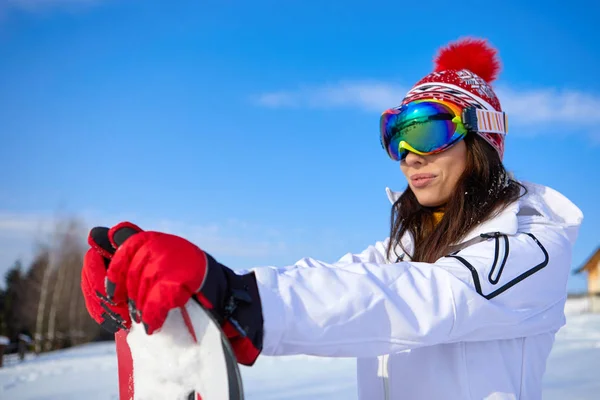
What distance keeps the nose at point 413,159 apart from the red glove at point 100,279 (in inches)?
47.5

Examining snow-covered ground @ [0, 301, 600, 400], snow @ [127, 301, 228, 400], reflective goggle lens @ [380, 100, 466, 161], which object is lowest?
snow-covered ground @ [0, 301, 600, 400]

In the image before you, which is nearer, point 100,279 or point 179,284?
point 179,284

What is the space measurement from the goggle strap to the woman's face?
0.27 feet

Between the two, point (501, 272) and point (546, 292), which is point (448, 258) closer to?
point (501, 272)

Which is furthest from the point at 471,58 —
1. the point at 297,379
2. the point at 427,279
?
the point at 297,379

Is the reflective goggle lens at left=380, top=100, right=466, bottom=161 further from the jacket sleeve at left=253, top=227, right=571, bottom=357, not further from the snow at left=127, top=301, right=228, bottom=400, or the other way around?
the snow at left=127, top=301, right=228, bottom=400

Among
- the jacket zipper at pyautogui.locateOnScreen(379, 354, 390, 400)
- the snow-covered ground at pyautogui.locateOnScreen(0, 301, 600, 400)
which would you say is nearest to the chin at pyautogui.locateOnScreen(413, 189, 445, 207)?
the jacket zipper at pyautogui.locateOnScreen(379, 354, 390, 400)

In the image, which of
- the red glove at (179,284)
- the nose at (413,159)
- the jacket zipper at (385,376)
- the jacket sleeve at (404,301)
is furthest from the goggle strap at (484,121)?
the red glove at (179,284)

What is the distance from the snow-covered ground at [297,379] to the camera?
172 inches

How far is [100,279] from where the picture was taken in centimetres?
143

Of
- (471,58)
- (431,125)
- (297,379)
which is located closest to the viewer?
(431,125)

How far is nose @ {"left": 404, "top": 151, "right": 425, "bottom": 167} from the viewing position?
2088 millimetres

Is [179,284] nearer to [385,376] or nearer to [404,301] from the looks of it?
[404,301]

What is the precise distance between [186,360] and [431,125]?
1311mm
